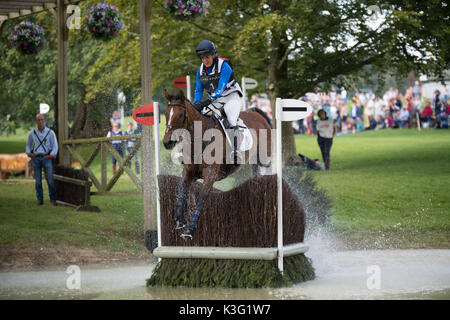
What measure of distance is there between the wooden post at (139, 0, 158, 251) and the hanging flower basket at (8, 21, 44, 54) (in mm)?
4312

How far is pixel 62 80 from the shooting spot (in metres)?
15.8

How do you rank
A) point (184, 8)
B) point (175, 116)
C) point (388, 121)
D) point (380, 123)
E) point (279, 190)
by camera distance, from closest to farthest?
point (175, 116) → point (279, 190) → point (184, 8) → point (388, 121) → point (380, 123)

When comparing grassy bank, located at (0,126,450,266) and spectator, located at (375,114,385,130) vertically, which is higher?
spectator, located at (375,114,385,130)

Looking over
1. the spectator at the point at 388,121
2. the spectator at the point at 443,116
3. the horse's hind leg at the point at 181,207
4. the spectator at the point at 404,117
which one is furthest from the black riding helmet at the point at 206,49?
the spectator at the point at 388,121

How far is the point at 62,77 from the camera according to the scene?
623 inches

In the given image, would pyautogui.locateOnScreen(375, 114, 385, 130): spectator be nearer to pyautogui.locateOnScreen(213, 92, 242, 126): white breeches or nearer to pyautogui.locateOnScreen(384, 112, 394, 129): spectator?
pyautogui.locateOnScreen(384, 112, 394, 129): spectator

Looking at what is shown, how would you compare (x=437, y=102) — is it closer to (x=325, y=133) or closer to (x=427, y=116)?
(x=427, y=116)

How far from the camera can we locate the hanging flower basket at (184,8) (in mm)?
11461

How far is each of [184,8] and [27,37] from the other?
5.24m

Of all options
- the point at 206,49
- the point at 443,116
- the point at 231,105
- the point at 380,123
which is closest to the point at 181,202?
the point at 231,105

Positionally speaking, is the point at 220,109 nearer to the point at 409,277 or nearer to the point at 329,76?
the point at 409,277

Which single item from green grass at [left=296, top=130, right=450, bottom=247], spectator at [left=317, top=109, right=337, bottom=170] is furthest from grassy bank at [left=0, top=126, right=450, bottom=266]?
spectator at [left=317, top=109, right=337, bottom=170]

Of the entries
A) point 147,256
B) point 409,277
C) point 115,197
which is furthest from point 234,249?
point 115,197

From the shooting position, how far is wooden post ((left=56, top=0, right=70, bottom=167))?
15570 millimetres
